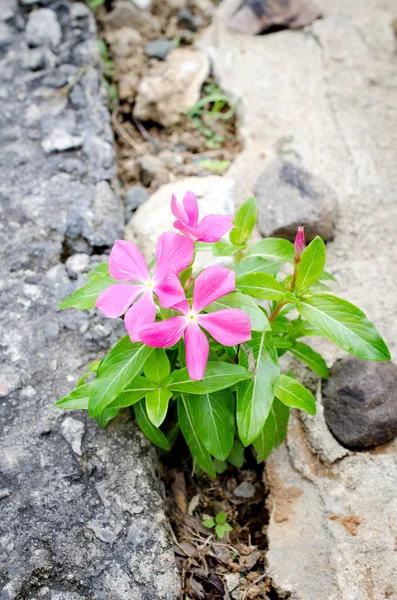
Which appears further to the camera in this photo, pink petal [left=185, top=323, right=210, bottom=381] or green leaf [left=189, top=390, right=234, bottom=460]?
green leaf [left=189, top=390, right=234, bottom=460]

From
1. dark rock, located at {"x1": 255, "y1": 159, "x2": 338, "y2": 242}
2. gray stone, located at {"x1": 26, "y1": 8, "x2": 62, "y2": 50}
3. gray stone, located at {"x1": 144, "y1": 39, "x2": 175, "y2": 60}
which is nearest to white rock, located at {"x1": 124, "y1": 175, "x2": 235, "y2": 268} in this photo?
dark rock, located at {"x1": 255, "y1": 159, "x2": 338, "y2": 242}

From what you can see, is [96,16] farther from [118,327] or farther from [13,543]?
[13,543]

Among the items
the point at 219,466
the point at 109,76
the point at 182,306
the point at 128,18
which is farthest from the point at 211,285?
the point at 128,18

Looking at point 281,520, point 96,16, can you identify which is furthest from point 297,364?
point 96,16

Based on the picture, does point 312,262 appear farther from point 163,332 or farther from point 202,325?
point 163,332

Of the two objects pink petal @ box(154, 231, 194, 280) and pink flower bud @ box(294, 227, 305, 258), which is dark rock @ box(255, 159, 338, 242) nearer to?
pink flower bud @ box(294, 227, 305, 258)

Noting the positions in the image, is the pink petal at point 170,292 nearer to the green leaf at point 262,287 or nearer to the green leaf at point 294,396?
the green leaf at point 262,287
